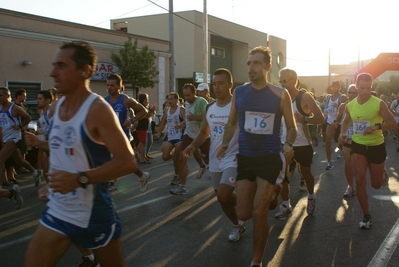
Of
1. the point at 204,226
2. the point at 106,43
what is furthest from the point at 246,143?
the point at 106,43

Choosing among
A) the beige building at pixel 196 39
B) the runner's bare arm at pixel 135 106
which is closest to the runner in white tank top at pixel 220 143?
the runner's bare arm at pixel 135 106

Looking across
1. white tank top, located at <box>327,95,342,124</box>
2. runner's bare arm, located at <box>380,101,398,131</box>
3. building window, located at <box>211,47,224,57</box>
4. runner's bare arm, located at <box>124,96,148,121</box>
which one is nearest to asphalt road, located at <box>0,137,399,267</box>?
runner's bare arm, located at <box>380,101,398,131</box>

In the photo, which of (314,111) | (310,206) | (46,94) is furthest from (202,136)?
(46,94)

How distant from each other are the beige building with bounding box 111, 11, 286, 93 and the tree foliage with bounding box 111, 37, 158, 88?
691 cm

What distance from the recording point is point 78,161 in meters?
2.83

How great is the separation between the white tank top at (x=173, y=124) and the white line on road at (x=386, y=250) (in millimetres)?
4406

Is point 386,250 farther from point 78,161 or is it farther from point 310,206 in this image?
point 78,161

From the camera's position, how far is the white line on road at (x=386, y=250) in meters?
4.69

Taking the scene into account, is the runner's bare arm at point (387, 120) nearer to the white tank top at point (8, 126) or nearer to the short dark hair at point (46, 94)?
the short dark hair at point (46, 94)

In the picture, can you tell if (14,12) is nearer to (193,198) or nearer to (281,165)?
(193,198)

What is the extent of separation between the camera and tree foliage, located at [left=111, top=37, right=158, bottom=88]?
2344 cm

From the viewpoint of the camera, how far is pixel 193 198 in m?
7.85

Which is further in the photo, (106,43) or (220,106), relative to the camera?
(106,43)

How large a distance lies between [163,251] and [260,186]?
1.39m
